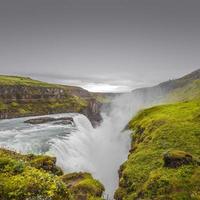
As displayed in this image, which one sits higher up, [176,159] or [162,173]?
[176,159]

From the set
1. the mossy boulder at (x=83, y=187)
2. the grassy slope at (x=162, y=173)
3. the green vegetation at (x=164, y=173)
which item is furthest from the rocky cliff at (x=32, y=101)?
the mossy boulder at (x=83, y=187)

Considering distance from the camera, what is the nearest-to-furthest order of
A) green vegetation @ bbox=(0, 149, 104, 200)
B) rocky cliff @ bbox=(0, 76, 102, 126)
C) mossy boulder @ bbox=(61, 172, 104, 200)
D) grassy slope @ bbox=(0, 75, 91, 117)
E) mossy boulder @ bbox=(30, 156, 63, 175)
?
green vegetation @ bbox=(0, 149, 104, 200)
mossy boulder @ bbox=(61, 172, 104, 200)
mossy boulder @ bbox=(30, 156, 63, 175)
grassy slope @ bbox=(0, 75, 91, 117)
rocky cliff @ bbox=(0, 76, 102, 126)

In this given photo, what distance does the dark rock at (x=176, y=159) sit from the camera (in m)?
22.5

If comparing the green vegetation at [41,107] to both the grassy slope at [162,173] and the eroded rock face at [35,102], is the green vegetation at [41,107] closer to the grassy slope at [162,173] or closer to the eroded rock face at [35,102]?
the eroded rock face at [35,102]

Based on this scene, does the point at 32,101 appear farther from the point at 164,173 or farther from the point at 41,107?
the point at 164,173

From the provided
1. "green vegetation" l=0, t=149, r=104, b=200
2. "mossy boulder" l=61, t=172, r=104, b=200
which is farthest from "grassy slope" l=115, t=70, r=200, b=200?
"green vegetation" l=0, t=149, r=104, b=200

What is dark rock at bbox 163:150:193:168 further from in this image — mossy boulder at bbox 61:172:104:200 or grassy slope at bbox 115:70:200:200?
mossy boulder at bbox 61:172:104:200

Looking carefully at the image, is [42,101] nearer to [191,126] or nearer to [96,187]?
[191,126]

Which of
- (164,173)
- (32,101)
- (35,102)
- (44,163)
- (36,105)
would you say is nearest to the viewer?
(164,173)

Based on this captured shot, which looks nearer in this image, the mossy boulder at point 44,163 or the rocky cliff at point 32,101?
the mossy boulder at point 44,163

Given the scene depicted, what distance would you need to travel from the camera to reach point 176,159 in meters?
22.6

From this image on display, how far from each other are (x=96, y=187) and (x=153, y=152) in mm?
9205

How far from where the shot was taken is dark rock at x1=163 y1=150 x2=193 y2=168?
2255 cm

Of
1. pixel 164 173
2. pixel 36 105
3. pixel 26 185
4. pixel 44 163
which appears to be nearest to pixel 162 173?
pixel 164 173
